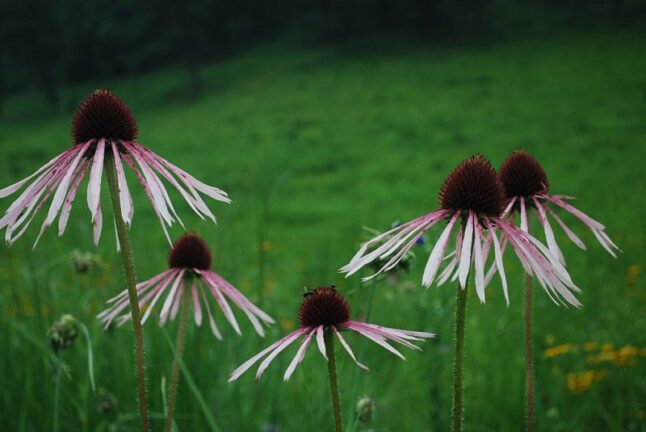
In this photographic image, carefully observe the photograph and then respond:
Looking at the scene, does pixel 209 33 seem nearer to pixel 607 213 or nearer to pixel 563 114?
pixel 563 114

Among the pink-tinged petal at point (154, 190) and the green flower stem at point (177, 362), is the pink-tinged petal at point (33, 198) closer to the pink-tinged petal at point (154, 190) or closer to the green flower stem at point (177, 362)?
the pink-tinged petal at point (154, 190)

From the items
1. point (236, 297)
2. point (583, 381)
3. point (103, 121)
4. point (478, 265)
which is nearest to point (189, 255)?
point (236, 297)

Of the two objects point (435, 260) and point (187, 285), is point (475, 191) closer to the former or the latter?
point (435, 260)

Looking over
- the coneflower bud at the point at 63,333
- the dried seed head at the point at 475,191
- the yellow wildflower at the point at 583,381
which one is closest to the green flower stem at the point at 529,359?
the dried seed head at the point at 475,191

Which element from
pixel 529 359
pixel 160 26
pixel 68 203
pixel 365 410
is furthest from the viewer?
pixel 160 26

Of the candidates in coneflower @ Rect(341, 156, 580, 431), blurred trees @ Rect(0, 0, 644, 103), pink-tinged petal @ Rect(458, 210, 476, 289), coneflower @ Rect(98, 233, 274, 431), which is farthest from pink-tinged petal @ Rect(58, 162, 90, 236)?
blurred trees @ Rect(0, 0, 644, 103)

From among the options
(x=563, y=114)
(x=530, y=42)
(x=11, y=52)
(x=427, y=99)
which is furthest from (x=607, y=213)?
(x=11, y=52)

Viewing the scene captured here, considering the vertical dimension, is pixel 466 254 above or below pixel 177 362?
above
